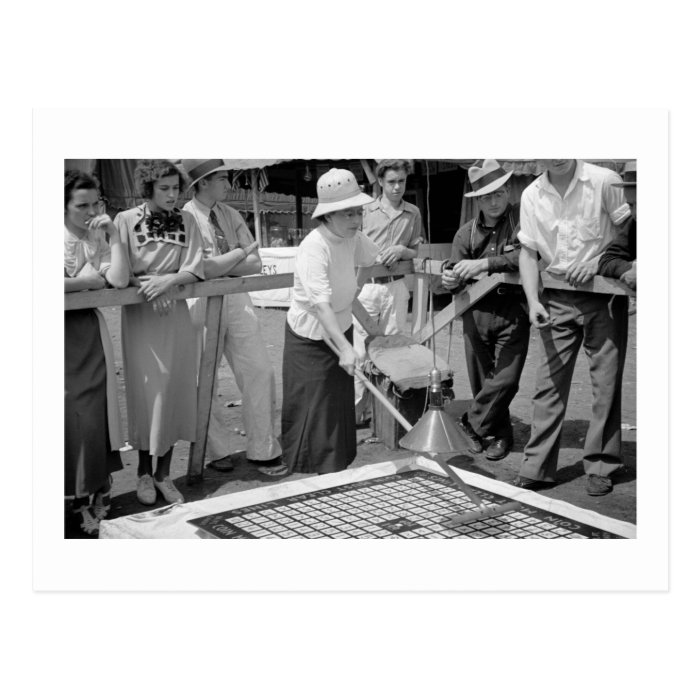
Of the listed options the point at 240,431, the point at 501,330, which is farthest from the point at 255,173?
the point at 501,330

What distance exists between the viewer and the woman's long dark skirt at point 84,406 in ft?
14.7

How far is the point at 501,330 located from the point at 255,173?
2.83m

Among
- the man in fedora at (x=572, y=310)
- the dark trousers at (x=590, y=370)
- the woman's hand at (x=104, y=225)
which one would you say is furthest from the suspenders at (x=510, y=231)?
the woman's hand at (x=104, y=225)

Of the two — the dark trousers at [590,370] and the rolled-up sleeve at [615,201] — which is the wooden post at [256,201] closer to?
the dark trousers at [590,370]

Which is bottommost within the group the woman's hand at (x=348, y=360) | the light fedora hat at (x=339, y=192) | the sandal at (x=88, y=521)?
the sandal at (x=88, y=521)

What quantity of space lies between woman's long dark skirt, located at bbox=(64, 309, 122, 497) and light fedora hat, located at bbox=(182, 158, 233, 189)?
0.79 meters

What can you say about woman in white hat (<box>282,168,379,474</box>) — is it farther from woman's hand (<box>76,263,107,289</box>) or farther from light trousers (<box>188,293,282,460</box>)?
woman's hand (<box>76,263,107,289</box>)

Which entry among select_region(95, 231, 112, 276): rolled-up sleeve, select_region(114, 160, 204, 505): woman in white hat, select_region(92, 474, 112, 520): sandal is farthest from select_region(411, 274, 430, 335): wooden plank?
select_region(92, 474, 112, 520): sandal

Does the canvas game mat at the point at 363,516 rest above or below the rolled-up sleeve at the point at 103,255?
below

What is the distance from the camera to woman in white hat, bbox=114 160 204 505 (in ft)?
15.3

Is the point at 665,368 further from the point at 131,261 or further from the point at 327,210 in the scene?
the point at 131,261

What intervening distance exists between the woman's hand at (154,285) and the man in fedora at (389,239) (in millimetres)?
1418

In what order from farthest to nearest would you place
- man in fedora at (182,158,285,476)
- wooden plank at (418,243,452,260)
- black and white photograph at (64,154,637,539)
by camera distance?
wooden plank at (418,243,452,260) → man in fedora at (182,158,285,476) → black and white photograph at (64,154,637,539)
